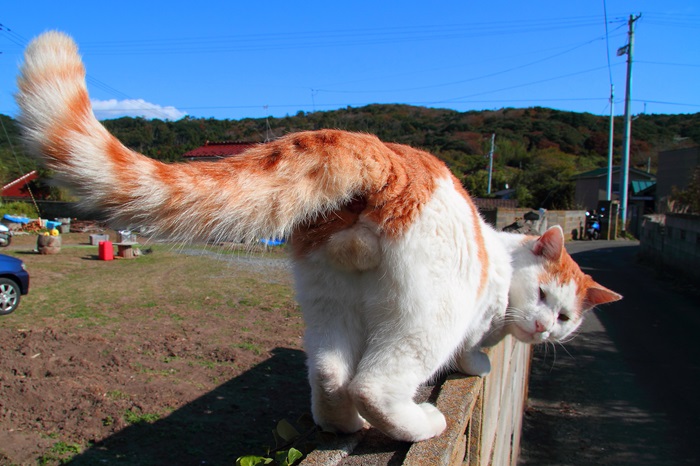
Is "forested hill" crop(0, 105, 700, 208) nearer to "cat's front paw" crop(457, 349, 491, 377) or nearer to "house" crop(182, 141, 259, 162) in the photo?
"house" crop(182, 141, 259, 162)

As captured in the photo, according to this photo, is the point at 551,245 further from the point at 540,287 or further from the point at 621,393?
the point at 621,393

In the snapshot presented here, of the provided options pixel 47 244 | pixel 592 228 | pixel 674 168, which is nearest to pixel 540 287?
pixel 47 244

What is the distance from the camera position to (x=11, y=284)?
28.4 ft

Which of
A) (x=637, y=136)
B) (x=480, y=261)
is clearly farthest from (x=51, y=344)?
(x=637, y=136)

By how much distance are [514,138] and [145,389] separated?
69084 millimetres

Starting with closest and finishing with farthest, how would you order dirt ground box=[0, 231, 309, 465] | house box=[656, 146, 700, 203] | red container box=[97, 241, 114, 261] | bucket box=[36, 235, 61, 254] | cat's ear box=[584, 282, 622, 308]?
cat's ear box=[584, 282, 622, 308]
dirt ground box=[0, 231, 309, 465]
red container box=[97, 241, 114, 261]
bucket box=[36, 235, 61, 254]
house box=[656, 146, 700, 203]

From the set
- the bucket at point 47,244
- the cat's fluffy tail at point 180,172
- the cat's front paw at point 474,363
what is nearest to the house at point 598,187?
the bucket at point 47,244

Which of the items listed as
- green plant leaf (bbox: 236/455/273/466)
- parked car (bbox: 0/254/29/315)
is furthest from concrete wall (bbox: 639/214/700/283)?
parked car (bbox: 0/254/29/315)

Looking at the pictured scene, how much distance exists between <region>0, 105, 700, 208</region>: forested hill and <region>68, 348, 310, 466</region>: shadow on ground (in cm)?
1298

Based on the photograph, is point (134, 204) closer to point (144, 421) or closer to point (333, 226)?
point (333, 226)

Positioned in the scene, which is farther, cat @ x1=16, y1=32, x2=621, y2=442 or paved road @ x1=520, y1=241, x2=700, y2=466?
paved road @ x1=520, y1=241, x2=700, y2=466

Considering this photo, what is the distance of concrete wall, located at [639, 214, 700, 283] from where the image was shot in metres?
11.9

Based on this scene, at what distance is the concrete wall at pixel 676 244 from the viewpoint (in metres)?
11.9

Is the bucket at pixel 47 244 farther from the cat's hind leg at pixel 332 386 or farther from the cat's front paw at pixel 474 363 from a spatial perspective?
the cat's hind leg at pixel 332 386
